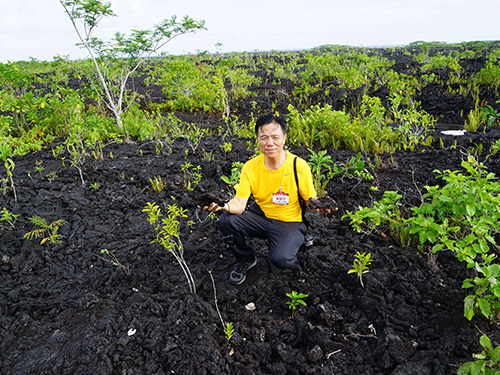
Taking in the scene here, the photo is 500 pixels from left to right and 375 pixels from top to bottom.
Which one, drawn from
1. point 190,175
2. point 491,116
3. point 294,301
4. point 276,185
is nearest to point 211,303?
point 294,301

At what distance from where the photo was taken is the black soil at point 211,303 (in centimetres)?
196

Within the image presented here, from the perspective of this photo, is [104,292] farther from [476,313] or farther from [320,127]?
[320,127]

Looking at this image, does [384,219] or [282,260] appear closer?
[282,260]

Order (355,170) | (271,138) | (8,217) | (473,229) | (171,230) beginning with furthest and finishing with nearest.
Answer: (355,170) < (8,217) < (271,138) < (171,230) < (473,229)

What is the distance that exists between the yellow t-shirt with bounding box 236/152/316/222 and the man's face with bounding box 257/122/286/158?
0.21m

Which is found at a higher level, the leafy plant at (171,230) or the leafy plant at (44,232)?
the leafy plant at (171,230)

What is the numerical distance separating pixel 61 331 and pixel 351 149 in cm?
470

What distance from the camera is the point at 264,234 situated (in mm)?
2873

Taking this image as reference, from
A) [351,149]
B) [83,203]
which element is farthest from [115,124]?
[351,149]

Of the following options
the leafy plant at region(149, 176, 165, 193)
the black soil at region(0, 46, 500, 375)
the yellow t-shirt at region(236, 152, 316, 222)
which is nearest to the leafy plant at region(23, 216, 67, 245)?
the black soil at region(0, 46, 500, 375)

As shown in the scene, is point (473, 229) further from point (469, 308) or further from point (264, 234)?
point (264, 234)

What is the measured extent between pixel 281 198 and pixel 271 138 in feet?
1.87

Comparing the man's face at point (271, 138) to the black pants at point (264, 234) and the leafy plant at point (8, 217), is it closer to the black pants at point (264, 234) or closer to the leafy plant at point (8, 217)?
the black pants at point (264, 234)

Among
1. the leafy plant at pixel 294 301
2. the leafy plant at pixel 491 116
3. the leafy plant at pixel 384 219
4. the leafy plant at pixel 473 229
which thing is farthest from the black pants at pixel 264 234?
the leafy plant at pixel 491 116
